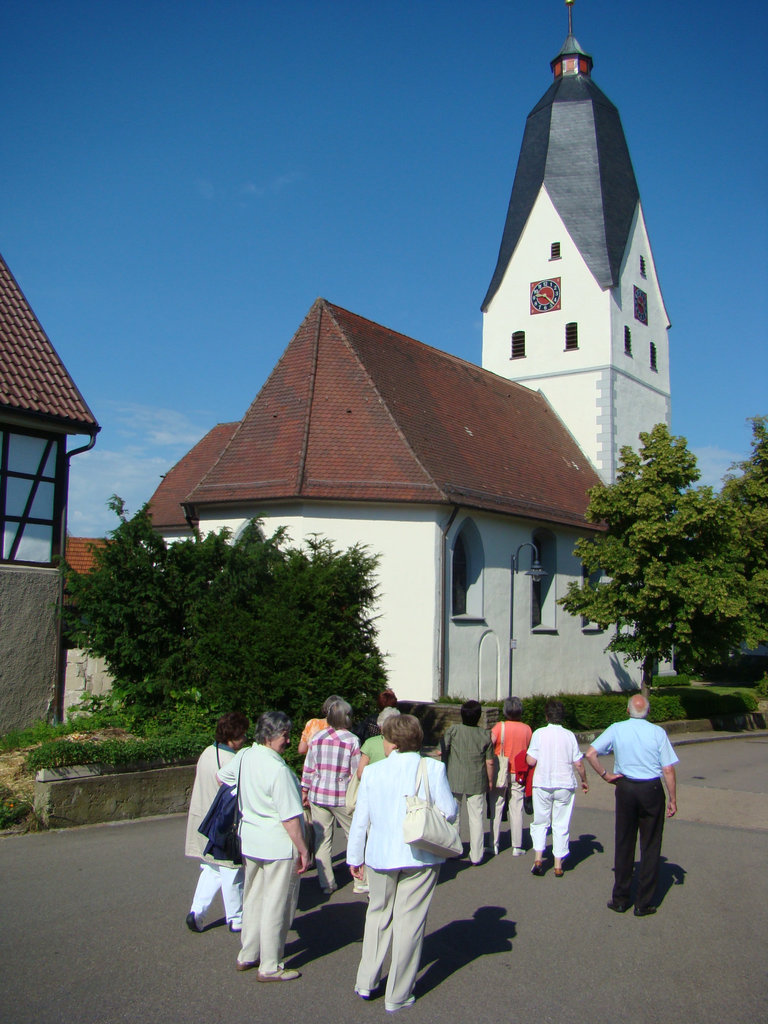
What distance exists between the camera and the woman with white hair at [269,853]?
5234 millimetres

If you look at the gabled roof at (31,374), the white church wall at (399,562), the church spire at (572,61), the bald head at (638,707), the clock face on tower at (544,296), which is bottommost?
the bald head at (638,707)

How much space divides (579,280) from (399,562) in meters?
15.6

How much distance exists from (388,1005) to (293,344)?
18.5 m

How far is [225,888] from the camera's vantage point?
234 inches

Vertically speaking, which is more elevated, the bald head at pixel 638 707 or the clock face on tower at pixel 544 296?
the clock face on tower at pixel 544 296

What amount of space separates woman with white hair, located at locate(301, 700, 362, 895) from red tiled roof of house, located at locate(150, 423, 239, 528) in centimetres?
2336

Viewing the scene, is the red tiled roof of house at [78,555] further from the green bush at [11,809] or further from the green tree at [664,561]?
the green bush at [11,809]

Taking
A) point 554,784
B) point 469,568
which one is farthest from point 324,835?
point 469,568

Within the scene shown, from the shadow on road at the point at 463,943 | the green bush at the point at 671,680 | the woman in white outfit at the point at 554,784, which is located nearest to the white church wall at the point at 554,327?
the green bush at the point at 671,680

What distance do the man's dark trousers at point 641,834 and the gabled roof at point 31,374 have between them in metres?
11.4

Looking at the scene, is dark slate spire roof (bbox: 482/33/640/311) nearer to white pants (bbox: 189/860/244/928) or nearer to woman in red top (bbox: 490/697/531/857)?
woman in red top (bbox: 490/697/531/857)

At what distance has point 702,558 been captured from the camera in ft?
68.1

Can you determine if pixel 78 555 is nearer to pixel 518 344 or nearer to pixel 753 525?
pixel 518 344

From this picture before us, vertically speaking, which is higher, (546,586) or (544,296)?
(544,296)
